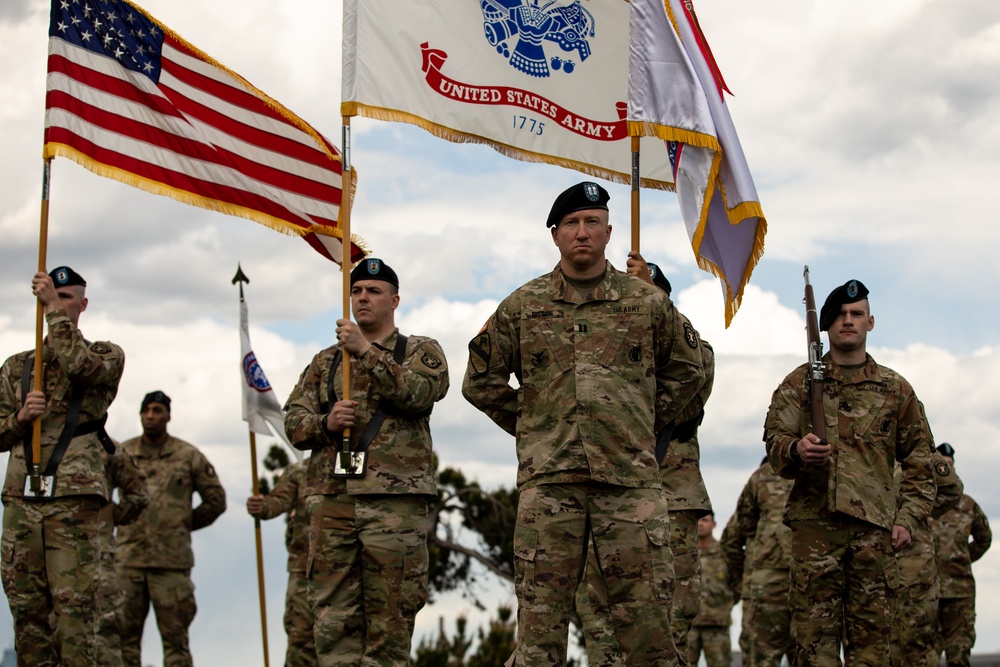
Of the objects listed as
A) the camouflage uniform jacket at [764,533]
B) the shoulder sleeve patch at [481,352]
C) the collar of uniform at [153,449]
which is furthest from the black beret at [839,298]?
the collar of uniform at [153,449]

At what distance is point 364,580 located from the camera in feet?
29.5

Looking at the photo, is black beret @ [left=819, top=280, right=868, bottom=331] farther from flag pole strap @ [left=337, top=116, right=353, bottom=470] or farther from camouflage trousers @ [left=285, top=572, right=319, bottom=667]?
camouflage trousers @ [left=285, top=572, right=319, bottom=667]

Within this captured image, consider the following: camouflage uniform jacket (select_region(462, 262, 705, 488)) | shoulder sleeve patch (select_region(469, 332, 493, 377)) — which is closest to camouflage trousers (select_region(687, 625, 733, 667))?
camouflage uniform jacket (select_region(462, 262, 705, 488))

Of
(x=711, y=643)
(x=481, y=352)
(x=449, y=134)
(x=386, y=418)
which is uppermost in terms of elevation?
(x=449, y=134)

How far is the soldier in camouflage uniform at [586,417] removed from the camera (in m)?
6.96

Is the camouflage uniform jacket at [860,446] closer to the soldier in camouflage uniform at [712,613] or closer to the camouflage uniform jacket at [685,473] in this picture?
the camouflage uniform jacket at [685,473]

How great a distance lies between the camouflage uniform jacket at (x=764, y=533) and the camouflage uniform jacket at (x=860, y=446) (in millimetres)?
3278

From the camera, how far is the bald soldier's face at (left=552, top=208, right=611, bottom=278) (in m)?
7.32

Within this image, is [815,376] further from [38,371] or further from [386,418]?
A: [38,371]

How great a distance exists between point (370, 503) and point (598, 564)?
7.44 ft

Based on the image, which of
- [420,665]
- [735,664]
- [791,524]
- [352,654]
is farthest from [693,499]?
[735,664]

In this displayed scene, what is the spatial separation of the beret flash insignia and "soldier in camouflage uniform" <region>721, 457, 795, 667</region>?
5017mm

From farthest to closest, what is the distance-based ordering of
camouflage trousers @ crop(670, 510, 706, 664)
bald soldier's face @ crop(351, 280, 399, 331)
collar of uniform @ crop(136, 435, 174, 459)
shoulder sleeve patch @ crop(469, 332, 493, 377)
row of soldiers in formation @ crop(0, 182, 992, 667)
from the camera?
collar of uniform @ crop(136, 435, 174, 459) < camouflage trousers @ crop(670, 510, 706, 664) < bald soldier's face @ crop(351, 280, 399, 331) < shoulder sleeve patch @ crop(469, 332, 493, 377) < row of soldiers in formation @ crop(0, 182, 992, 667)

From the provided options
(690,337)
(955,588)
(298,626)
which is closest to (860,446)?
(690,337)
